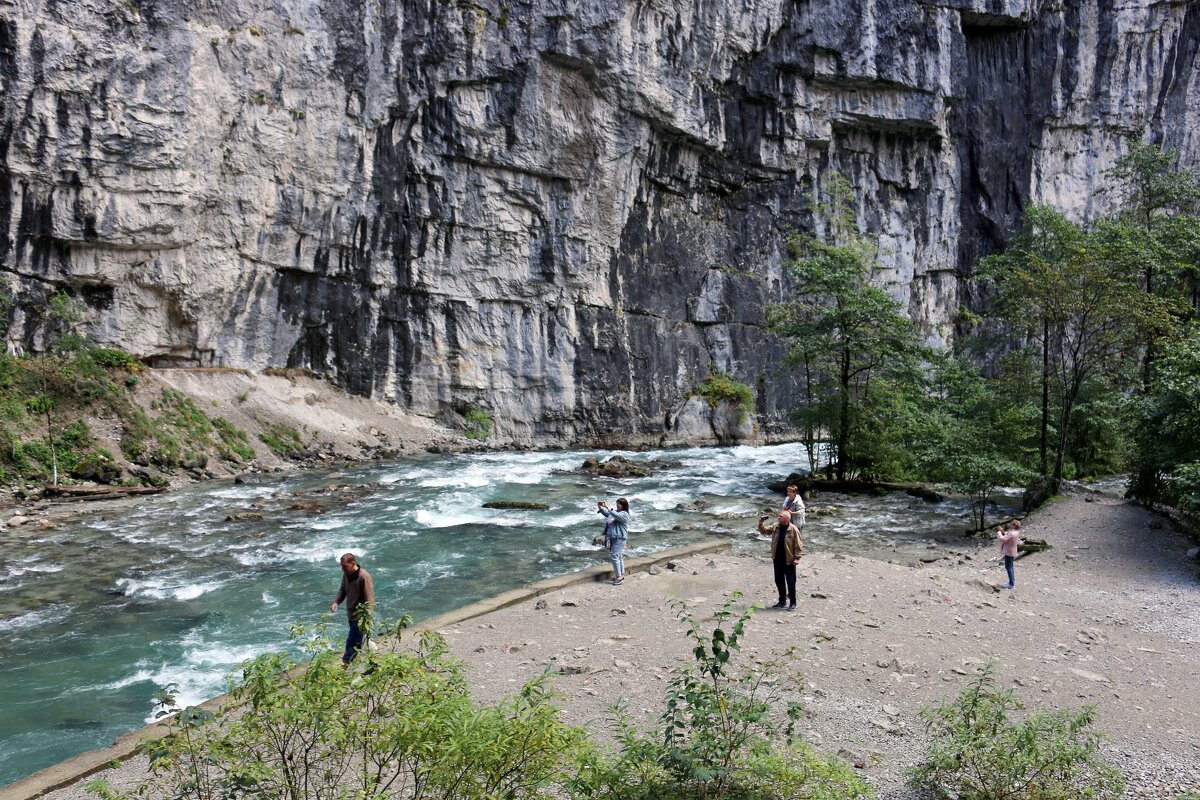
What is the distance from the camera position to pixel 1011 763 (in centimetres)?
527

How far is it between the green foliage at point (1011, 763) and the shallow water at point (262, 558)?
7.89 meters

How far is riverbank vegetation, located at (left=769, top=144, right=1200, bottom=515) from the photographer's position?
1725cm

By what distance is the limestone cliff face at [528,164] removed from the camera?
28391 mm

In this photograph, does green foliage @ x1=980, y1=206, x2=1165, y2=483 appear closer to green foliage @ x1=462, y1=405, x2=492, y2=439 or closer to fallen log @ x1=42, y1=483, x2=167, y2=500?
green foliage @ x1=462, y1=405, x2=492, y2=439

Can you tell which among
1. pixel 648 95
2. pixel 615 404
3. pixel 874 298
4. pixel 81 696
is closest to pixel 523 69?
pixel 648 95

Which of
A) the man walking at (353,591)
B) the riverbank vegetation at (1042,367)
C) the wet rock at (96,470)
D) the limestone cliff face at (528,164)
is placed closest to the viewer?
the man walking at (353,591)

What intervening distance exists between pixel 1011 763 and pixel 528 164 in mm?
37228

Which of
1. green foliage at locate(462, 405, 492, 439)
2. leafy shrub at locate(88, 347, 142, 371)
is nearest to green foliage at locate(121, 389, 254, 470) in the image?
leafy shrub at locate(88, 347, 142, 371)

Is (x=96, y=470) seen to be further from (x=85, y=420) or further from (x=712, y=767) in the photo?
(x=712, y=767)

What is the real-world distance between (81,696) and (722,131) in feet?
144

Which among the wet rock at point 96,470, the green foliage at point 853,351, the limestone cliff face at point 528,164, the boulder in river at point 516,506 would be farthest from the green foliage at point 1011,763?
the limestone cliff face at point 528,164

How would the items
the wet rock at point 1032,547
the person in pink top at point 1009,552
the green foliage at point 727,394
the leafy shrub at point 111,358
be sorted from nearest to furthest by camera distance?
the person in pink top at point 1009,552 → the wet rock at point 1032,547 → the leafy shrub at point 111,358 → the green foliage at point 727,394

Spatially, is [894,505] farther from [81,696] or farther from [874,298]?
[81,696]

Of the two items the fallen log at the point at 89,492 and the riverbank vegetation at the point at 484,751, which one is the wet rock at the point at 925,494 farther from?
the fallen log at the point at 89,492
